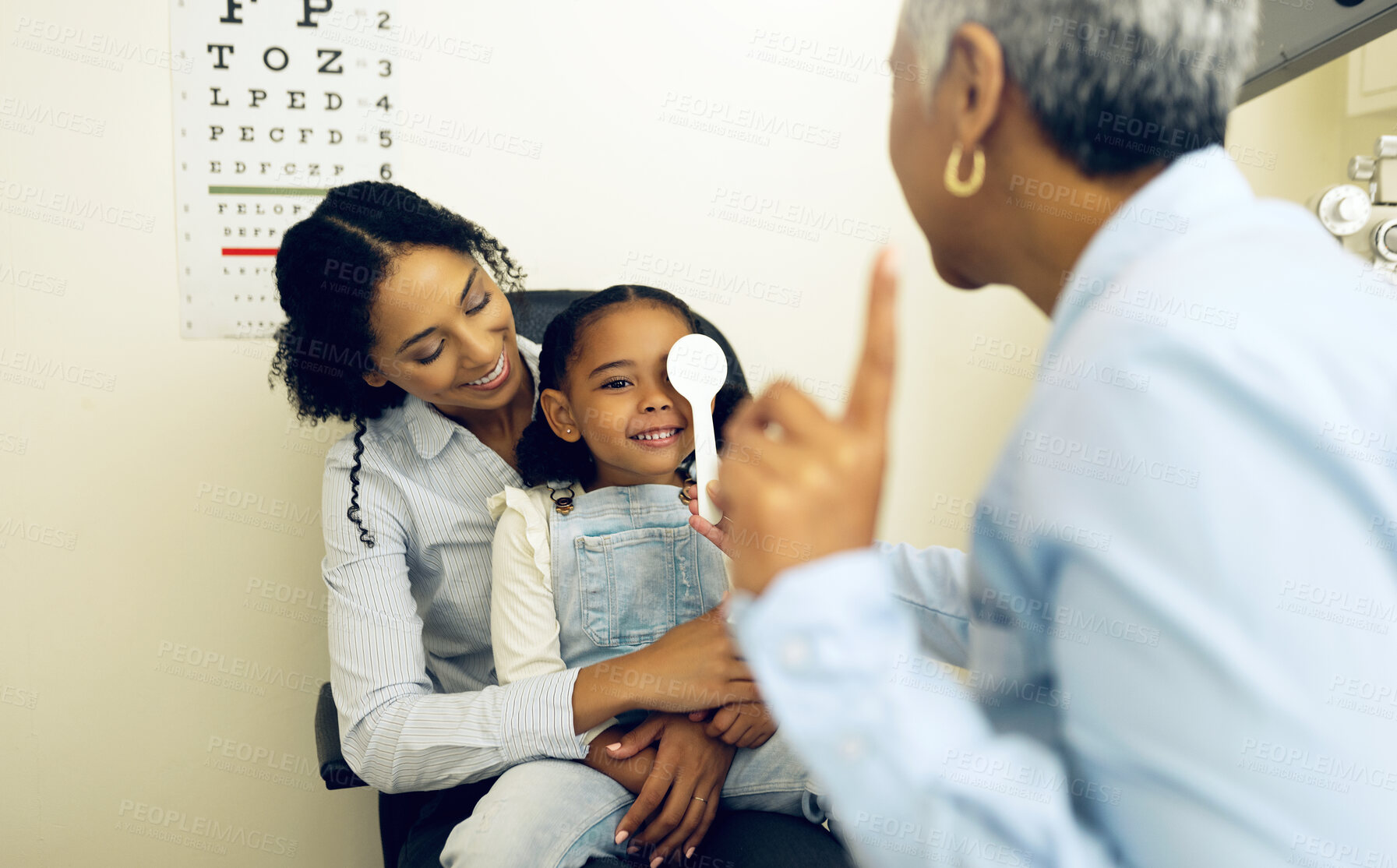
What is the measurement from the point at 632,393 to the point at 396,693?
0.49m

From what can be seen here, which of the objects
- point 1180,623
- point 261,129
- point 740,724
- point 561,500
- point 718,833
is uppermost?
point 261,129

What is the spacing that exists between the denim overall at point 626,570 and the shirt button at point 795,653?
763mm

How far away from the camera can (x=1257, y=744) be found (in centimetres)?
47

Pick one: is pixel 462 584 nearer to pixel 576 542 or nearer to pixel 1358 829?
pixel 576 542

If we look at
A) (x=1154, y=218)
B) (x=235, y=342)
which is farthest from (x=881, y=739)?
(x=235, y=342)

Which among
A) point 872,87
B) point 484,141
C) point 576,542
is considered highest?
point 872,87

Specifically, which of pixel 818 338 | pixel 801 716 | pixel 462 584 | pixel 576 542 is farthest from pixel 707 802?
pixel 818 338

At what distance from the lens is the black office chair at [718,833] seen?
1046 mm

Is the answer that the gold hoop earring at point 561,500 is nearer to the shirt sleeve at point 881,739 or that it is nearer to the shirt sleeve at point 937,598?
the shirt sleeve at point 937,598

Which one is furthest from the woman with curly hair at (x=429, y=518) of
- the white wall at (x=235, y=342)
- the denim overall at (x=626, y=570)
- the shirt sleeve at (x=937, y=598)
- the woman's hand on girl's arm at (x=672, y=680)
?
the white wall at (x=235, y=342)

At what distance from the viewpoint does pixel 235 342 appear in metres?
1.65

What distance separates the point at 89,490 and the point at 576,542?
3.40ft

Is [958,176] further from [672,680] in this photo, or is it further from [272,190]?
[272,190]

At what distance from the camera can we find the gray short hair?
0.59 m
